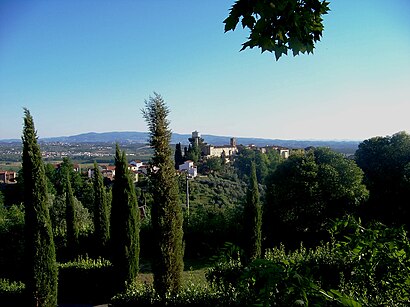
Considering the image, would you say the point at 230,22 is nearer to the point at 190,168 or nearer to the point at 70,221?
the point at 70,221

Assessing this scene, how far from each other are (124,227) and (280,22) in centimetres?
855

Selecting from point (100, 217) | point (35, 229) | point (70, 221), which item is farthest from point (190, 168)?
point (35, 229)

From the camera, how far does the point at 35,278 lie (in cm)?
808

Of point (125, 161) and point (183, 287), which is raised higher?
point (125, 161)

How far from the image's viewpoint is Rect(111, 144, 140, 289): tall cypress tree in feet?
30.2

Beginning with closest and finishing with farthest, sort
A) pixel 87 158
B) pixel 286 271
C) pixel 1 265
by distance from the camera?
1. pixel 286 271
2. pixel 1 265
3. pixel 87 158

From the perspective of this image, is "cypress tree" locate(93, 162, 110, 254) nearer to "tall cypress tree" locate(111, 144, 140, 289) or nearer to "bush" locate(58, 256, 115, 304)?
"bush" locate(58, 256, 115, 304)

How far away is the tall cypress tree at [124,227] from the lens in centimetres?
920

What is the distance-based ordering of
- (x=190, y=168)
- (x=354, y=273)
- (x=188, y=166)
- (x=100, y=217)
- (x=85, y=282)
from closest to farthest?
(x=354, y=273) → (x=85, y=282) → (x=100, y=217) → (x=190, y=168) → (x=188, y=166)

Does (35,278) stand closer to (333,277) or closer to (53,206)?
(333,277)

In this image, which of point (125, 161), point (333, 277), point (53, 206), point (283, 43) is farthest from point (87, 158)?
point (283, 43)

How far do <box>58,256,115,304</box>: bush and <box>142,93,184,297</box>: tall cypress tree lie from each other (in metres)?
3.38

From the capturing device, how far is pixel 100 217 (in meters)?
12.5

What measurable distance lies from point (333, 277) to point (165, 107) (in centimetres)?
631
